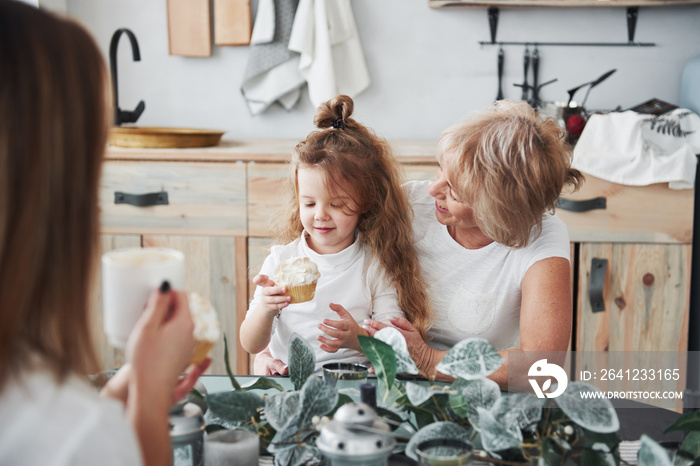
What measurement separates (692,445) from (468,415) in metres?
0.26

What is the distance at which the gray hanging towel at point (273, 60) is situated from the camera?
2.74 m

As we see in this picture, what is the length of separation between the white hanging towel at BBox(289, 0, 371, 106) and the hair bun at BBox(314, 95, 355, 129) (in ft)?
4.05

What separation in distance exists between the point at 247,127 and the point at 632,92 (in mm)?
1656

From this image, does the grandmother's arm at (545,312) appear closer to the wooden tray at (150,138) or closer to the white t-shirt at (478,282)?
the white t-shirt at (478,282)

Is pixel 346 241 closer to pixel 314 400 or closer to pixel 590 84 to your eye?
pixel 314 400

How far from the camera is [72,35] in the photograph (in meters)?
0.61

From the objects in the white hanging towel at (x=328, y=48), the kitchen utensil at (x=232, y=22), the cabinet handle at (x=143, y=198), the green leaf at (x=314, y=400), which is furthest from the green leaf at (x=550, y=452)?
the kitchen utensil at (x=232, y=22)

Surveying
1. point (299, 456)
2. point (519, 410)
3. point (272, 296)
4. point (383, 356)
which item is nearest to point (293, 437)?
point (299, 456)

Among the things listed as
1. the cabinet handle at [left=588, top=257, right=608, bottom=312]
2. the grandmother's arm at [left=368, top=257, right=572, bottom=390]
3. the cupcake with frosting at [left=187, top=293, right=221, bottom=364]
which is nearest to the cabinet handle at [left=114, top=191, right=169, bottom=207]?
the grandmother's arm at [left=368, top=257, right=572, bottom=390]

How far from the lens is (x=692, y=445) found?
30.7 inches

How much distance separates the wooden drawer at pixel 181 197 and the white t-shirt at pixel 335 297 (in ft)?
2.89

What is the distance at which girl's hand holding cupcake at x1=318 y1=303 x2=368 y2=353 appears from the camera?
1279 mm

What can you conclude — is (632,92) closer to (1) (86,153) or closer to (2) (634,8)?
(2) (634,8)

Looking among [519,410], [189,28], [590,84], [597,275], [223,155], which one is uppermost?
[189,28]
